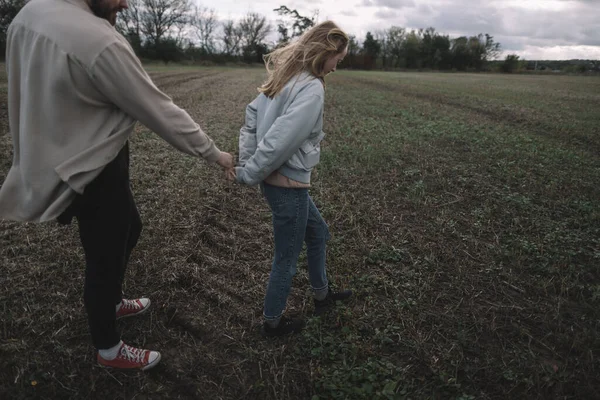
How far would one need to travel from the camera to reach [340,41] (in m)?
2.11

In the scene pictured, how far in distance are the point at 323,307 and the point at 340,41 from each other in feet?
6.18

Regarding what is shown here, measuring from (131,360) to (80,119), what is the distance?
146cm

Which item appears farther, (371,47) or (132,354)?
(371,47)

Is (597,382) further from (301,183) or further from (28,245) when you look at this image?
(28,245)

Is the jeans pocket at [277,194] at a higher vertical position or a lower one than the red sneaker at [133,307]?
higher

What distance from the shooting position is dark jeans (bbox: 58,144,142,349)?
180 centimetres

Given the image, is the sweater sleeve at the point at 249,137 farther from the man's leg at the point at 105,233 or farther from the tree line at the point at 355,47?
the tree line at the point at 355,47

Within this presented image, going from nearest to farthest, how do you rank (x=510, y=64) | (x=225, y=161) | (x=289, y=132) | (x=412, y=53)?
1. (x=289, y=132)
2. (x=225, y=161)
3. (x=510, y=64)
4. (x=412, y=53)

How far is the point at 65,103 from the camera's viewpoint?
161cm

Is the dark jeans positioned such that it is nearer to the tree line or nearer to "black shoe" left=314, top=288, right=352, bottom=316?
"black shoe" left=314, top=288, right=352, bottom=316

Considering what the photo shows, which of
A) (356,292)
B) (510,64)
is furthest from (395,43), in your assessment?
(356,292)

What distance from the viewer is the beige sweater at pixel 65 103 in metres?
1.53

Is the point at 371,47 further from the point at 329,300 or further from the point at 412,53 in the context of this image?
the point at 329,300

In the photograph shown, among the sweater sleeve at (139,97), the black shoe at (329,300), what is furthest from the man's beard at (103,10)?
the black shoe at (329,300)
